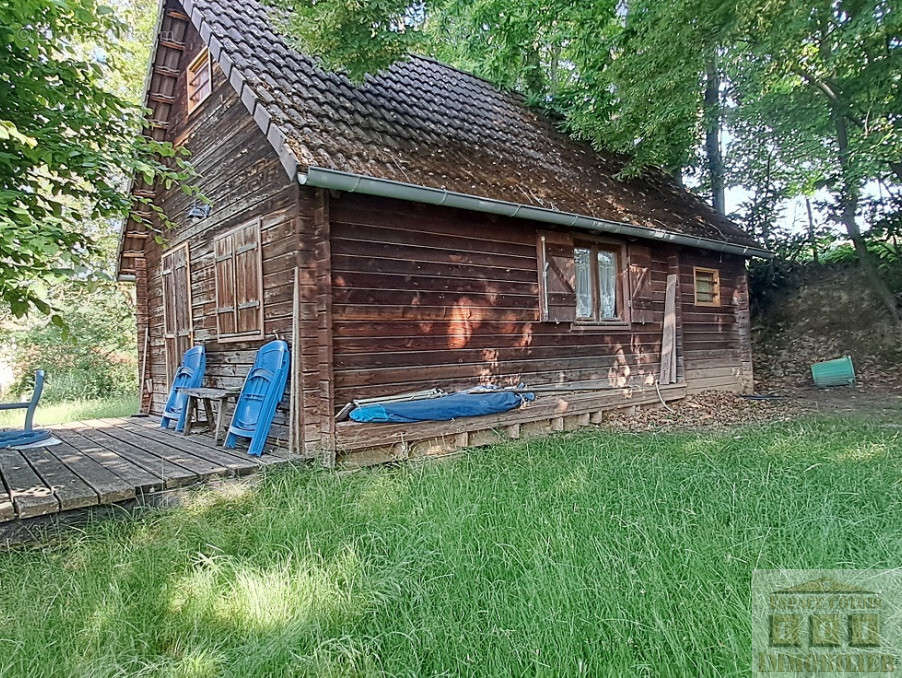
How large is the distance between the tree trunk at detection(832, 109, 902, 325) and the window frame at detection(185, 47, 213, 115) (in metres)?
10.5

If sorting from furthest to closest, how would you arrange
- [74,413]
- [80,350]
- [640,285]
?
[80,350]
[74,413]
[640,285]

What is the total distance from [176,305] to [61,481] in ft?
14.3

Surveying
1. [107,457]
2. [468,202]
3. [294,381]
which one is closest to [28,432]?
[107,457]

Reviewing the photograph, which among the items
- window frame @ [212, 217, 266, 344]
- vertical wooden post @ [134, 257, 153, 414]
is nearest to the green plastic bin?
window frame @ [212, 217, 266, 344]

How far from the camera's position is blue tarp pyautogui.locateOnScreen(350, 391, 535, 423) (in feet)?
16.7

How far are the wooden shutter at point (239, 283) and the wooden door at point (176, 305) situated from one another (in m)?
1.14

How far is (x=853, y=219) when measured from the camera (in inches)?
436

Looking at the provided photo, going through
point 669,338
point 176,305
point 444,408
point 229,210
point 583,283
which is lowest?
point 444,408

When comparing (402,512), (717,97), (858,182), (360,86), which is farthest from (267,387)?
(717,97)

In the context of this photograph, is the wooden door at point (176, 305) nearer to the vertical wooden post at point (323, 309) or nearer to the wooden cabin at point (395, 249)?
the wooden cabin at point (395, 249)

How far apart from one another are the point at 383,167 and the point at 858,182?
9849 mm

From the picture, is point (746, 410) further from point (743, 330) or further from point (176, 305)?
point (176, 305)

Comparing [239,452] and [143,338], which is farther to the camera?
[143,338]

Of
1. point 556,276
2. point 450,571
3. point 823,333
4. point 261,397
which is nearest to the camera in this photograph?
point 450,571
